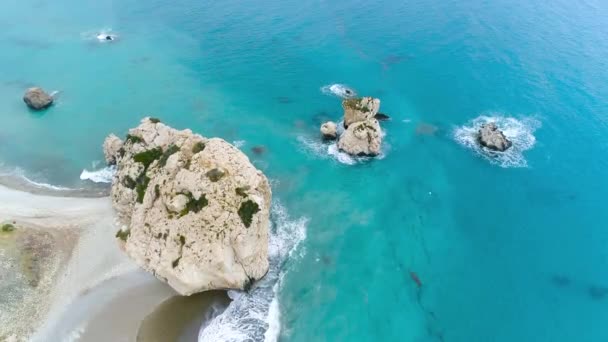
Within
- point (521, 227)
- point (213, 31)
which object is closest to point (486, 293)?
point (521, 227)

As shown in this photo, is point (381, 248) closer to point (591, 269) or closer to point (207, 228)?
point (207, 228)

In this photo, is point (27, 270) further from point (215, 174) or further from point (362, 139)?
point (362, 139)

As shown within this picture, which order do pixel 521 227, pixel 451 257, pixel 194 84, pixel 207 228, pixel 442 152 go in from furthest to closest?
pixel 194 84 < pixel 442 152 < pixel 521 227 < pixel 451 257 < pixel 207 228

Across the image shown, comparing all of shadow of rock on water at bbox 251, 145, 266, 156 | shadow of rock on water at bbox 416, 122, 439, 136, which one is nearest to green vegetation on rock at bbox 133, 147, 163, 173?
shadow of rock on water at bbox 251, 145, 266, 156

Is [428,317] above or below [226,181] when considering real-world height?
below

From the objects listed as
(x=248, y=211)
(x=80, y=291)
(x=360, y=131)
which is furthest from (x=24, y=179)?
(x=360, y=131)
